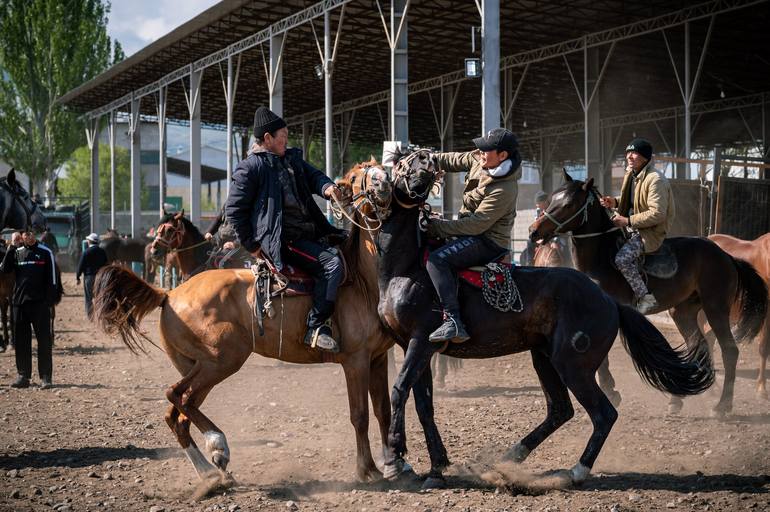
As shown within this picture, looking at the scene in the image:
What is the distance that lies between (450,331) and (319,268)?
3.41 feet

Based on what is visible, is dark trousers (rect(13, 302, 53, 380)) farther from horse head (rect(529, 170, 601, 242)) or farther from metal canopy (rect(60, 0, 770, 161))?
metal canopy (rect(60, 0, 770, 161))

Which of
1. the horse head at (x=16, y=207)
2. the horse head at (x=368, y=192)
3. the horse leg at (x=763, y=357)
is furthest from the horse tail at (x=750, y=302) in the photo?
the horse head at (x=16, y=207)

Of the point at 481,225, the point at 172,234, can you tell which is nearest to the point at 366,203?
the point at 481,225

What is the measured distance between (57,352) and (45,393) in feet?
13.6

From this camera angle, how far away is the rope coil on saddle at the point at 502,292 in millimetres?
5402

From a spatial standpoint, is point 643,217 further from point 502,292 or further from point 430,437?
point 430,437

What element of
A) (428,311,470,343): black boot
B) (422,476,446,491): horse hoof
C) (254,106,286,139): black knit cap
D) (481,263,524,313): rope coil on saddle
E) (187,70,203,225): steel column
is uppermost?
(187,70,203,225): steel column

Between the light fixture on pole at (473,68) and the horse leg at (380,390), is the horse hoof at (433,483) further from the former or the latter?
the light fixture on pole at (473,68)

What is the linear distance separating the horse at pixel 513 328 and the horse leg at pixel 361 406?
0.21 m

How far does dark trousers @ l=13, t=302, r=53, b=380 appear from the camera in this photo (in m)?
10.2

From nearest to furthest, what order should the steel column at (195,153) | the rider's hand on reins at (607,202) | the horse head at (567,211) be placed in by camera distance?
the horse head at (567,211) → the rider's hand on reins at (607,202) → the steel column at (195,153)

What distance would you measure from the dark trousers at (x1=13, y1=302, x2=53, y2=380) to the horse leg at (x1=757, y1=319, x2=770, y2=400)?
8.56 m

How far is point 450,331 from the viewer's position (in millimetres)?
5203

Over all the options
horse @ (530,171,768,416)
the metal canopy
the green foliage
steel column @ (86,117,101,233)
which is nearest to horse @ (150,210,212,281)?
horse @ (530,171,768,416)
